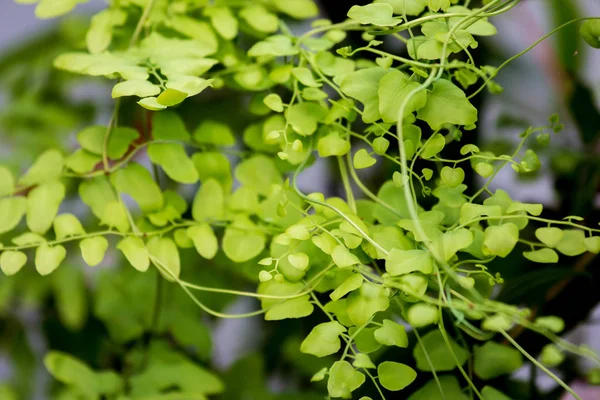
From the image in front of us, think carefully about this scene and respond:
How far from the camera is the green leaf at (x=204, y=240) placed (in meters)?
0.49

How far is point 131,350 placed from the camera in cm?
72

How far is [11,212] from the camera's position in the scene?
506 mm

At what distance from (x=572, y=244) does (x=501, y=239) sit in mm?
59

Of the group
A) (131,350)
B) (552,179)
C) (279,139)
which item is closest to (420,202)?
(279,139)

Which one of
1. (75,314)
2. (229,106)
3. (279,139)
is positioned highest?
(279,139)

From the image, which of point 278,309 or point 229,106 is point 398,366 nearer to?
point 278,309

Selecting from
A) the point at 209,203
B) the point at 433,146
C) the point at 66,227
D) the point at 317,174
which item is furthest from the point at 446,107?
the point at 317,174

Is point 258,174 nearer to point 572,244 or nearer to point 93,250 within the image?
point 93,250

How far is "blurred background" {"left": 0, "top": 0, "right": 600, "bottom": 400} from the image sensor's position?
0.62 meters

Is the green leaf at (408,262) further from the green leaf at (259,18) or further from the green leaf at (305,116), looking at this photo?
the green leaf at (259,18)

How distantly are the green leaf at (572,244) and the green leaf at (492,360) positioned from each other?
12cm

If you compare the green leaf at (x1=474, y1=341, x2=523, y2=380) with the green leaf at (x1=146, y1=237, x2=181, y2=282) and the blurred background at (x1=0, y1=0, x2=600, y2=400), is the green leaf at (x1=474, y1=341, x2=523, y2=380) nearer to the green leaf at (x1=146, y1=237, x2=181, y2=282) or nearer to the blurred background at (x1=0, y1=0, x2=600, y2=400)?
the blurred background at (x1=0, y1=0, x2=600, y2=400)

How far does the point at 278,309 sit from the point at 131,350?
0.37 metres

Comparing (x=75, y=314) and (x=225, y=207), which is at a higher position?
(x=225, y=207)
